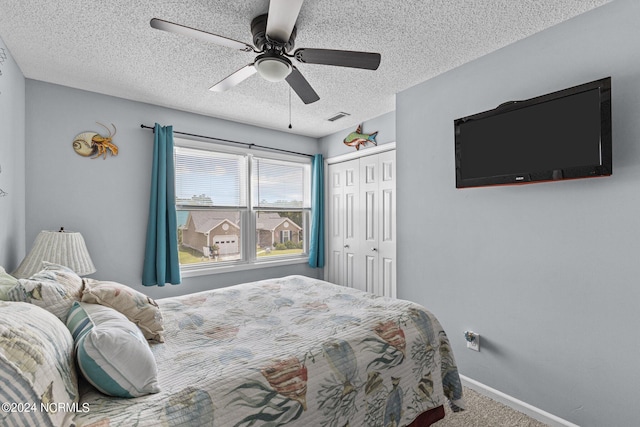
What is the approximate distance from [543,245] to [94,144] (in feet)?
12.2

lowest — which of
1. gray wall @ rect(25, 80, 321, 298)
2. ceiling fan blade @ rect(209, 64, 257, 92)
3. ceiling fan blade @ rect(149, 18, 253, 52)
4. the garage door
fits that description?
the garage door

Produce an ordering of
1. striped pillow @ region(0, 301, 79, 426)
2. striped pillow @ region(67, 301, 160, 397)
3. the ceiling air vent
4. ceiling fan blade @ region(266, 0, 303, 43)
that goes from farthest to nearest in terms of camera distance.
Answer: the ceiling air vent, ceiling fan blade @ region(266, 0, 303, 43), striped pillow @ region(67, 301, 160, 397), striped pillow @ region(0, 301, 79, 426)

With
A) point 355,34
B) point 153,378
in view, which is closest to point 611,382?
point 153,378

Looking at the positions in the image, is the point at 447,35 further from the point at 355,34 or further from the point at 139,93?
the point at 139,93

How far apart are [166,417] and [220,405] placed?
0.17 metres

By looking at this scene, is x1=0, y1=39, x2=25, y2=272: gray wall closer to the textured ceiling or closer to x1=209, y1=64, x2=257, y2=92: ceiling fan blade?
the textured ceiling

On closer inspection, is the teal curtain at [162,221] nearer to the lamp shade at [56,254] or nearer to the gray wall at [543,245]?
the lamp shade at [56,254]

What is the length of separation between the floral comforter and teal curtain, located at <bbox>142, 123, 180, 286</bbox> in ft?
3.57

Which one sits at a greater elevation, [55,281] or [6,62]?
[6,62]

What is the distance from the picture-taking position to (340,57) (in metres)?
1.73

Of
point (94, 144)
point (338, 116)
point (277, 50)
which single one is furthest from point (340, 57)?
point (94, 144)

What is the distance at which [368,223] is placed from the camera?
380 centimetres

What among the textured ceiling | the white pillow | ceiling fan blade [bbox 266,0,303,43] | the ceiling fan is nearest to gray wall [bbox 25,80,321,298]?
the textured ceiling

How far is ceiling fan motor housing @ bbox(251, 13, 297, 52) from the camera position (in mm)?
1736
